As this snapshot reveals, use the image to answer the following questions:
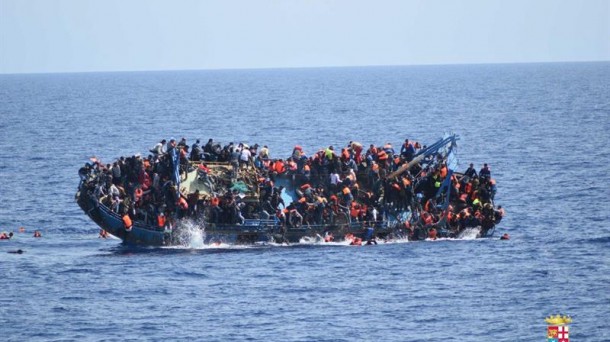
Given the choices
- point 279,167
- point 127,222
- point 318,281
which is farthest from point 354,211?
point 127,222

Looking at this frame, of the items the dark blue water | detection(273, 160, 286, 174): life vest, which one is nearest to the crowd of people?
detection(273, 160, 286, 174): life vest

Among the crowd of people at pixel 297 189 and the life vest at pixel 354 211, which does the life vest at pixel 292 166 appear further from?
the life vest at pixel 354 211

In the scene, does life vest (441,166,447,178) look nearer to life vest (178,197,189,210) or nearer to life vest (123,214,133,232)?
life vest (178,197,189,210)

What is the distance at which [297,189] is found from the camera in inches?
3056

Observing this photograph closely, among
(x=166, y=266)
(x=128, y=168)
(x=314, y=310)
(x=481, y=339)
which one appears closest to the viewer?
(x=481, y=339)

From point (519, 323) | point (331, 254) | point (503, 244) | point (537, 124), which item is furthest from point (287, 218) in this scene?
point (537, 124)

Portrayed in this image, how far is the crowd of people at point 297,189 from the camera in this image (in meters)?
75.0

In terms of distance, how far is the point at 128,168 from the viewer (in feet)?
251

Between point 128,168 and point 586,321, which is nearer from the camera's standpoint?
point 586,321

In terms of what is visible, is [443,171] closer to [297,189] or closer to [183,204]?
[297,189]

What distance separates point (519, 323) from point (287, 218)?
20280mm

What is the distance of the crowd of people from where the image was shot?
75.0 meters

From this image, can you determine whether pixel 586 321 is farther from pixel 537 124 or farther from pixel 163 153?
pixel 537 124

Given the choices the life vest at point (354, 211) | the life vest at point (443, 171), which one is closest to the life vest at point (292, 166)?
the life vest at point (354, 211)
